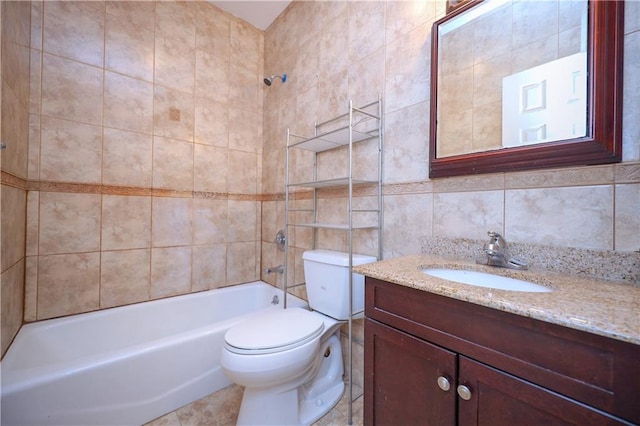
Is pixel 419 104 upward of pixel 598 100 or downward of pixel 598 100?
upward

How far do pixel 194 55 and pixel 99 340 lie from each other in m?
2.07

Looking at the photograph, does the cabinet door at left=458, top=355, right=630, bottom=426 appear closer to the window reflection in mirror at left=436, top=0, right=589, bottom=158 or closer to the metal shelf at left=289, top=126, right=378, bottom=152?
the window reflection in mirror at left=436, top=0, right=589, bottom=158

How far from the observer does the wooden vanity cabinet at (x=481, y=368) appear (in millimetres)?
470

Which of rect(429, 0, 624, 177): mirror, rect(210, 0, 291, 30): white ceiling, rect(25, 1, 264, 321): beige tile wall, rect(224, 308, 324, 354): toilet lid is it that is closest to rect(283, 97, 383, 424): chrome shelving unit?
rect(224, 308, 324, 354): toilet lid

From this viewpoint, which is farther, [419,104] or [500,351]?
[419,104]

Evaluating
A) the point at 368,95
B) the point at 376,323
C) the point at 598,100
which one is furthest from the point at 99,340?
the point at 598,100

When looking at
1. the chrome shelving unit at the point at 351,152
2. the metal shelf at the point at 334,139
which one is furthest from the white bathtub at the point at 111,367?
the metal shelf at the point at 334,139

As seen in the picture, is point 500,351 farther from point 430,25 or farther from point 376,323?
point 430,25

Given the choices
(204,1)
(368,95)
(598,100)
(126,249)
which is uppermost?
(204,1)

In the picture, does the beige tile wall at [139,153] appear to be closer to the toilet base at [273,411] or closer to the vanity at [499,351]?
the toilet base at [273,411]

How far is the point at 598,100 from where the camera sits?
2.48 feet

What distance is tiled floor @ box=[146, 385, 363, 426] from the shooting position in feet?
4.08

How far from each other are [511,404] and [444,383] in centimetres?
15

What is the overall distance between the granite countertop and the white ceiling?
2.18m
